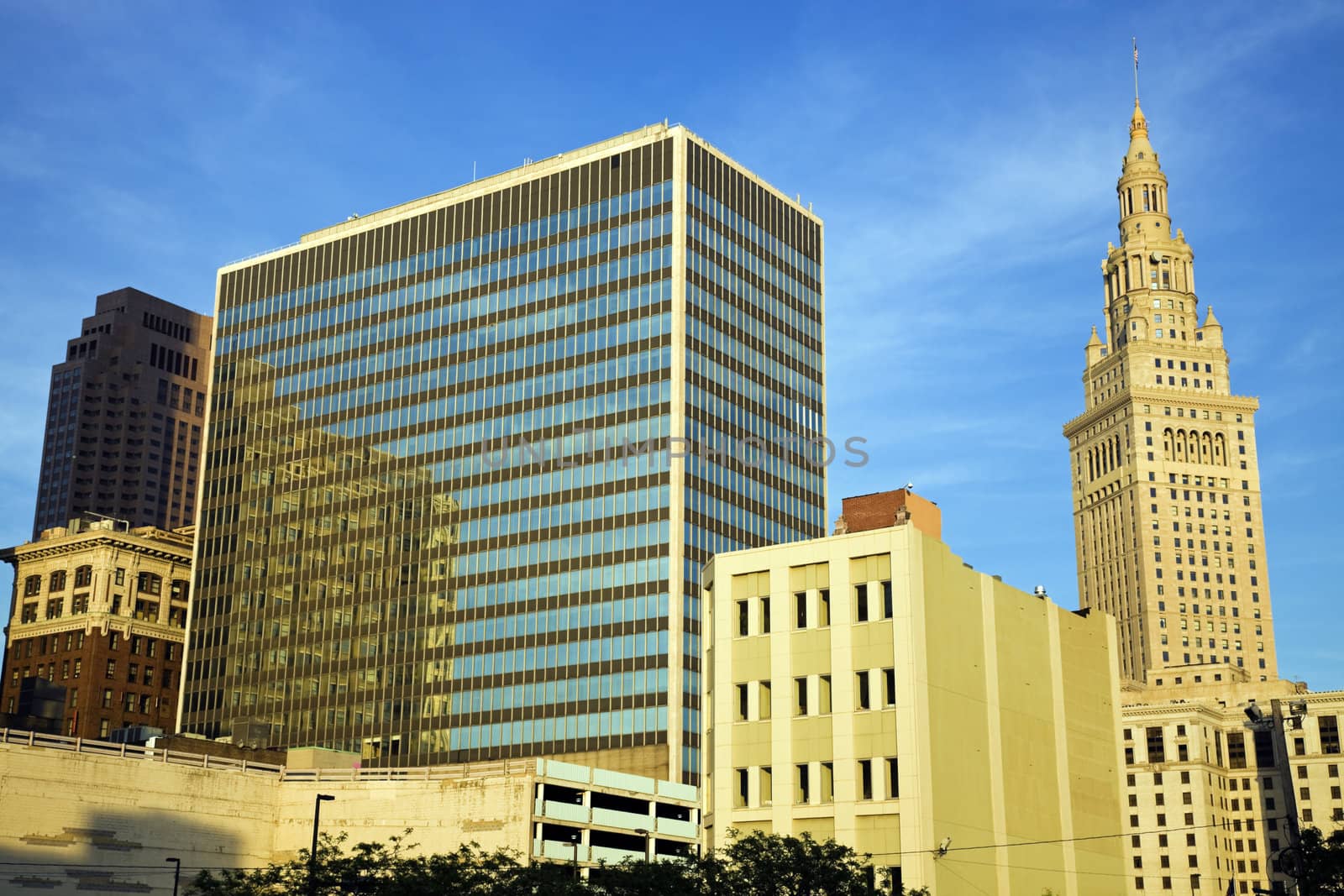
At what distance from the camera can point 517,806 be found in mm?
123688

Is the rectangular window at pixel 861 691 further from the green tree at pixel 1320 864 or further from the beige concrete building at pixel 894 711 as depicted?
the green tree at pixel 1320 864

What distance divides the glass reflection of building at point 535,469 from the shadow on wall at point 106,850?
144 feet

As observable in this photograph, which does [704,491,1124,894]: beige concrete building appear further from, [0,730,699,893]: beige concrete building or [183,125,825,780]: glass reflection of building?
[183,125,825,780]: glass reflection of building

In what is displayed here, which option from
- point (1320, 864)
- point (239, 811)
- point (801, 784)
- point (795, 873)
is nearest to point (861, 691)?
point (801, 784)

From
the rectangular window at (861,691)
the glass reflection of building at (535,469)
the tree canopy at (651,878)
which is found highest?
the glass reflection of building at (535,469)

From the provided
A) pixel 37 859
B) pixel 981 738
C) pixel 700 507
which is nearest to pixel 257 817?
pixel 37 859

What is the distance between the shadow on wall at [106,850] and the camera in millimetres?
113625

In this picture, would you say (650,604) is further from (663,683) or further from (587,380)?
(587,380)

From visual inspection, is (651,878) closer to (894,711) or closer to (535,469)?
(894,711)

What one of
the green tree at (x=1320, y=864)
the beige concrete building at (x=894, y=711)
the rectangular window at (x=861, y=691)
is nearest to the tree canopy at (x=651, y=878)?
the beige concrete building at (x=894, y=711)

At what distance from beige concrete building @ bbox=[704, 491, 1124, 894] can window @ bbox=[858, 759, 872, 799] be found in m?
0.10

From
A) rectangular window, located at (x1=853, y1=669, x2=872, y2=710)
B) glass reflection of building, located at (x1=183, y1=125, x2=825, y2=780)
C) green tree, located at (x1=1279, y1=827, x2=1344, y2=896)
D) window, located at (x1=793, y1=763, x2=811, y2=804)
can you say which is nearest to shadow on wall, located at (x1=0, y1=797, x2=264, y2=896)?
glass reflection of building, located at (x1=183, y1=125, x2=825, y2=780)

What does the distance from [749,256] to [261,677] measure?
7668cm

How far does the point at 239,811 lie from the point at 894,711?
65.5 meters
